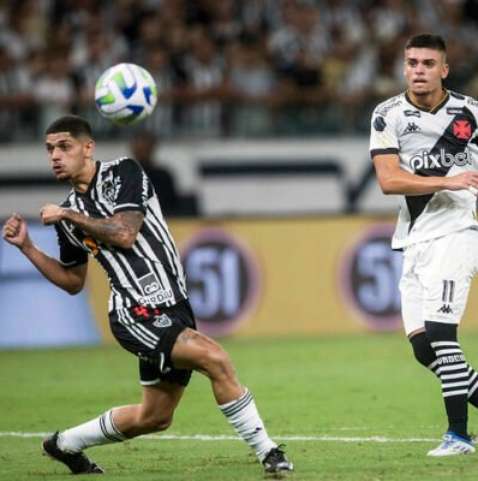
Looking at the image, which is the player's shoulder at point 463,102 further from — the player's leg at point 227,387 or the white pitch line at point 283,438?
the player's leg at point 227,387

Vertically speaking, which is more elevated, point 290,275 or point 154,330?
point 154,330

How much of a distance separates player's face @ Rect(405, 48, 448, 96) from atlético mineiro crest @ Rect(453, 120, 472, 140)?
10.1 inches

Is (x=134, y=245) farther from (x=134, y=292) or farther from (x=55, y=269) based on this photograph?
(x=55, y=269)

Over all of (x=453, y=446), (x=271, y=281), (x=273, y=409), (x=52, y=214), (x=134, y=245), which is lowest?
(x=273, y=409)

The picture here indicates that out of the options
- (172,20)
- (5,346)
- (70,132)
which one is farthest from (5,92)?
(70,132)

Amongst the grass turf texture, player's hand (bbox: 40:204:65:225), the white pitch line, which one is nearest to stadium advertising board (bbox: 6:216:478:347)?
the grass turf texture

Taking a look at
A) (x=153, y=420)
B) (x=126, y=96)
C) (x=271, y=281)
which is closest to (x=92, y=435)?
(x=153, y=420)

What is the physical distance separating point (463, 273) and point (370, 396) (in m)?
3.50

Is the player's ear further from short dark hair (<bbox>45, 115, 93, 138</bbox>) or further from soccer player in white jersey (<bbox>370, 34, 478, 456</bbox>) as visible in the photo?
soccer player in white jersey (<bbox>370, 34, 478, 456</bbox>)

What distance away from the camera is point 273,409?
11.3 m

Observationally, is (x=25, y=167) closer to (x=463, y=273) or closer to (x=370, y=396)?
Answer: (x=370, y=396)

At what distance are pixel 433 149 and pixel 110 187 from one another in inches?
79.9

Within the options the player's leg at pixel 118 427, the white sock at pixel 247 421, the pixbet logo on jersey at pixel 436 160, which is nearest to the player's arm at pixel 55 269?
the player's leg at pixel 118 427

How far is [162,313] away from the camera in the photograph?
7.88 meters
